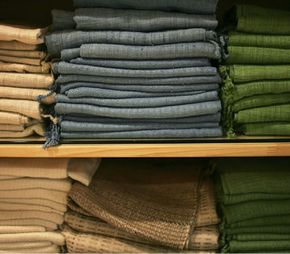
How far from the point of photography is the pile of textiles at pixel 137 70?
0.66 metres

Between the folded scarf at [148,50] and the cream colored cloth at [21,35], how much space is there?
0.30 feet

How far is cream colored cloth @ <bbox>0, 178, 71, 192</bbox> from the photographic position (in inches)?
30.2

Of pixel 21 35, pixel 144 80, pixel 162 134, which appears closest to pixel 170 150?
pixel 162 134

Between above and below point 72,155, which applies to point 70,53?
above

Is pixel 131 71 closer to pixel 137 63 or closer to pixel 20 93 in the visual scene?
pixel 137 63

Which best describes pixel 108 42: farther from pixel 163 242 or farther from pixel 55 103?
pixel 163 242

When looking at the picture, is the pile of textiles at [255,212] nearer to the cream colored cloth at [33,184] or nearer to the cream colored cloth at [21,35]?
the cream colored cloth at [33,184]

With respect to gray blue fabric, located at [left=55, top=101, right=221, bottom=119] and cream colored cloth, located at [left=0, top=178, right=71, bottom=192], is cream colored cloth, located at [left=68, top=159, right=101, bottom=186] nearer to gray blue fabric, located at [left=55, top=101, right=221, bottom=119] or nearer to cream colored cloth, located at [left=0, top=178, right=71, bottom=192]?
cream colored cloth, located at [left=0, top=178, right=71, bottom=192]

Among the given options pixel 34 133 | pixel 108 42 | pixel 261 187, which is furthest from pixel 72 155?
pixel 261 187

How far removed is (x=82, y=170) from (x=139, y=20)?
0.34m

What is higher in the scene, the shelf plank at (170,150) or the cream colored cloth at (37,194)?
the shelf plank at (170,150)

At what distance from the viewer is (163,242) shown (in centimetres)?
75

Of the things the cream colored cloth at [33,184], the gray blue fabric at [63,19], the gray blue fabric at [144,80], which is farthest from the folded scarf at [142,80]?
the cream colored cloth at [33,184]

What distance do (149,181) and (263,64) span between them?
1.30 feet
